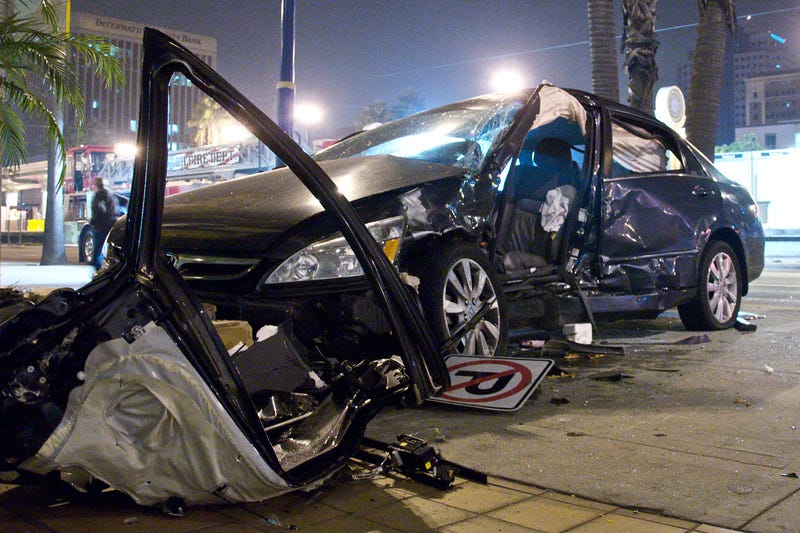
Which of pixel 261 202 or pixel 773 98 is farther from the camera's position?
pixel 773 98

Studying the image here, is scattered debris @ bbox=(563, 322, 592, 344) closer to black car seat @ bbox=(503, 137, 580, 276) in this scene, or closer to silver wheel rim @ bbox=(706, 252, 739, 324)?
black car seat @ bbox=(503, 137, 580, 276)

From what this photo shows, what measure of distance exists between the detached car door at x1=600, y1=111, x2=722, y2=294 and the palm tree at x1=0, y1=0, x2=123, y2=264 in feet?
16.5

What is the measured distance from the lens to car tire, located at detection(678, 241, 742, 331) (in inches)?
272

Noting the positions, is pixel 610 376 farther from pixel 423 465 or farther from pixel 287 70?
pixel 287 70

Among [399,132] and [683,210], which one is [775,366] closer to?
[683,210]

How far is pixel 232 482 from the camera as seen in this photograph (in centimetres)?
273

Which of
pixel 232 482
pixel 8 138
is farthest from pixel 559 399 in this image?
pixel 8 138

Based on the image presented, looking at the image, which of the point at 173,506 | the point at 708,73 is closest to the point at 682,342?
the point at 173,506

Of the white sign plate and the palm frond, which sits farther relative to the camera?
the palm frond

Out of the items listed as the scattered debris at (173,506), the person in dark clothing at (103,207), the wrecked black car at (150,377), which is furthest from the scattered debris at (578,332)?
the person in dark clothing at (103,207)

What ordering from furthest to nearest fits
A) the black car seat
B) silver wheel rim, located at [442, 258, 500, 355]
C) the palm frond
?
the palm frond
the black car seat
silver wheel rim, located at [442, 258, 500, 355]

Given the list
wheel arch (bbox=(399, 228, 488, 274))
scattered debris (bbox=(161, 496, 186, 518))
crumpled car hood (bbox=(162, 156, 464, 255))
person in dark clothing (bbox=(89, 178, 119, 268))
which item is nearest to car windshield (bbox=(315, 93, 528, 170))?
crumpled car hood (bbox=(162, 156, 464, 255))

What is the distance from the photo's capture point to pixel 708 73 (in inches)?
511

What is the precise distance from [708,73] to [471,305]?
998 cm
